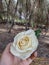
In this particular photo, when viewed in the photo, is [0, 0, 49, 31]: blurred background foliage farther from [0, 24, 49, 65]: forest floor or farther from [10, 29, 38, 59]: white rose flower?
[10, 29, 38, 59]: white rose flower

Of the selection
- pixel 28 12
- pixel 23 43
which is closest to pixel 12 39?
pixel 28 12

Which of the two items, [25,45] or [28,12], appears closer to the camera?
[25,45]

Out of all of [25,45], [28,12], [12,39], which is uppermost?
[25,45]

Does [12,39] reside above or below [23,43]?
below

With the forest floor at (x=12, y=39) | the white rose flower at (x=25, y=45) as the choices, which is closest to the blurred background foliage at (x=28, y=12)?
the forest floor at (x=12, y=39)

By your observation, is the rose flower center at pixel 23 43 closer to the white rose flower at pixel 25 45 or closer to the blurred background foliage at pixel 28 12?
the white rose flower at pixel 25 45

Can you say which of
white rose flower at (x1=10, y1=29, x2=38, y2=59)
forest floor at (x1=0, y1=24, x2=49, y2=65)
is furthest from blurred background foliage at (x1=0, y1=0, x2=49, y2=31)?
white rose flower at (x1=10, y1=29, x2=38, y2=59)

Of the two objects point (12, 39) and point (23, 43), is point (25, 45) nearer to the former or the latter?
point (23, 43)

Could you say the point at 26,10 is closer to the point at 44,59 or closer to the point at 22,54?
the point at 44,59
